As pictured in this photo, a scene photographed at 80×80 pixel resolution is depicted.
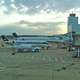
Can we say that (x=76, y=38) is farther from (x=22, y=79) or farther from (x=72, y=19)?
(x=72, y=19)

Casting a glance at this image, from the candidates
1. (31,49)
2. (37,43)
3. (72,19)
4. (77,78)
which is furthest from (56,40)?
(72,19)

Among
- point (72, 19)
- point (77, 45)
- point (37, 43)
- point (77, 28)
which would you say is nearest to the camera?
point (77, 45)

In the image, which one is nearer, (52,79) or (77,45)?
(52,79)

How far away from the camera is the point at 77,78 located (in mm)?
9281

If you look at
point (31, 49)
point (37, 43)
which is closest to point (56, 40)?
point (37, 43)

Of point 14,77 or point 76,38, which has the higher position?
point 76,38

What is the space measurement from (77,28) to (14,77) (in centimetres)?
9757

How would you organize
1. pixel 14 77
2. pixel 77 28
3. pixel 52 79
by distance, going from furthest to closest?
pixel 77 28, pixel 14 77, pixel 52 79

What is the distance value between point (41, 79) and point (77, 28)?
318 ft

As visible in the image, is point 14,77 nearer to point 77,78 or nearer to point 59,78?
point 59,78

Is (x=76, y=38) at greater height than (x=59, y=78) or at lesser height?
greater

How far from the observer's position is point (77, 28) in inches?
3846

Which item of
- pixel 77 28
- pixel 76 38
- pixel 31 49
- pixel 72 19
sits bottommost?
pixel 31 49

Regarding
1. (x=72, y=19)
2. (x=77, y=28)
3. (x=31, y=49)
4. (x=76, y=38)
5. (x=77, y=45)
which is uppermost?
(x=72, y=19)
